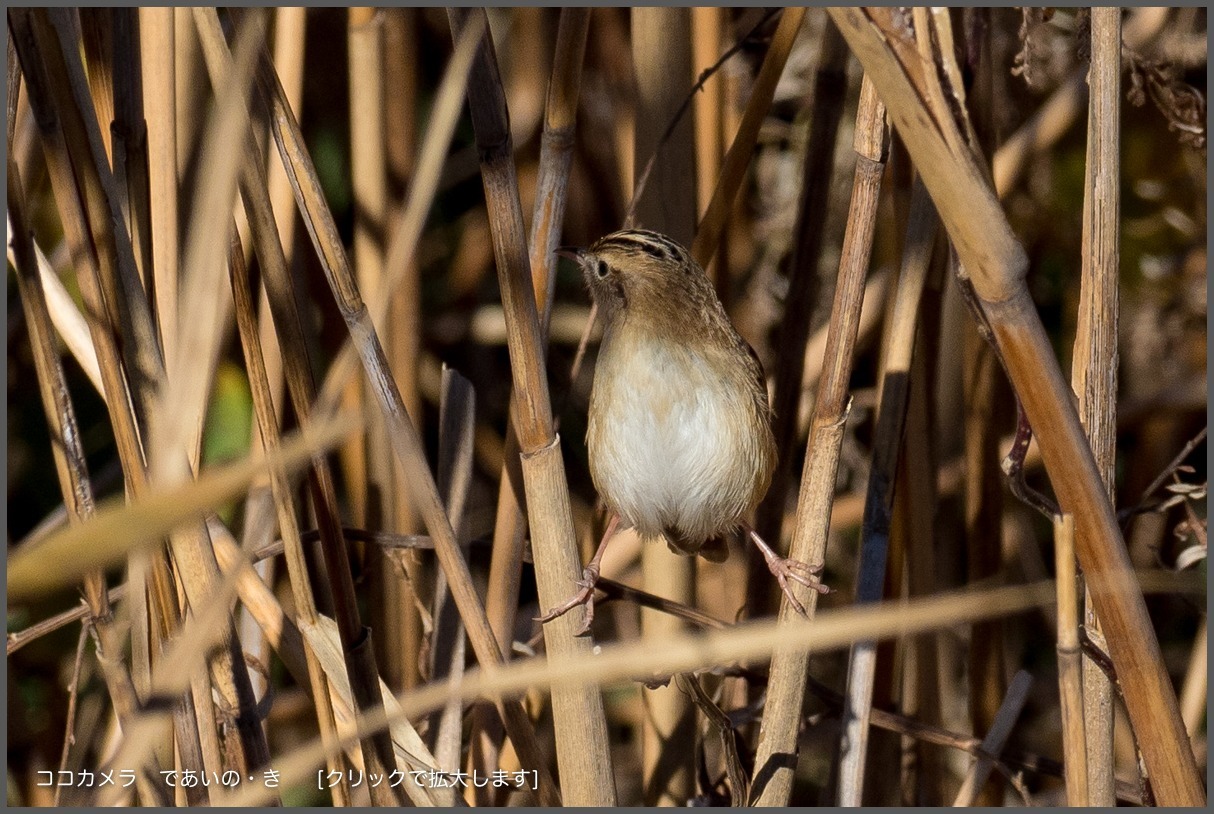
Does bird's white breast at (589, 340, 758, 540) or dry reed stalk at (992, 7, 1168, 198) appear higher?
dry reed stalk at (992, 7, 1168, 198)

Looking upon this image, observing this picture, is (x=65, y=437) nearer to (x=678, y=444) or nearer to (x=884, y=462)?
(x=678, y=444)

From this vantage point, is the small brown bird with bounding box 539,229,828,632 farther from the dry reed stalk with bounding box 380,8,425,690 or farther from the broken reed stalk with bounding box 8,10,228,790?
the broken reed stalk with bounding box 8,10,228,790

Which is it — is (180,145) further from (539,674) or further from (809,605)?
(539,674)

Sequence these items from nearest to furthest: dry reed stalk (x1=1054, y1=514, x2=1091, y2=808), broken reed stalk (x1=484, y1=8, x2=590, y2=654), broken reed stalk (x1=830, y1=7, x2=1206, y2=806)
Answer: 1. broken reed stalk (x1=830, y1=7, x2=1206, y2=806)
2. dry reed stalk (x1=1054, y1=514, x2=1091, y2=808)
3. broken reed stalk (x1=484, y1=8, x2=590, y2=654)

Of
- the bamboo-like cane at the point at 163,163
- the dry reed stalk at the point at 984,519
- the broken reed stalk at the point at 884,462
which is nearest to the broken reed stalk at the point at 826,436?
the broken reed stalk at the point at 884,462

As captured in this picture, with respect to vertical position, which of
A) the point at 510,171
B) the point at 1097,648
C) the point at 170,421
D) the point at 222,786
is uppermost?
the point at 510,171

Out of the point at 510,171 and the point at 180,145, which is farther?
the point at 180,145

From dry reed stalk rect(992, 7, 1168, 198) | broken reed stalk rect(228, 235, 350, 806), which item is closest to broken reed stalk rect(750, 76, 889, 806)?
broken reed stalk rect(228, 235, 350, 806)

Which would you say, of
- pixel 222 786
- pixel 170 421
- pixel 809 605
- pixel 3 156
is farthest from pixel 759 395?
pixel 170 421
